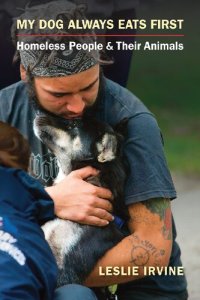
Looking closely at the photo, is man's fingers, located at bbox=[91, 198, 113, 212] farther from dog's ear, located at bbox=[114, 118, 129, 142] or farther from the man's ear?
the man's ear

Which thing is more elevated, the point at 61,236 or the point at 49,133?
the point at 49,133

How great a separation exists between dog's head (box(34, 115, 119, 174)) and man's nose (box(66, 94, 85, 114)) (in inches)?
1.6

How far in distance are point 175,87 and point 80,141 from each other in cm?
45

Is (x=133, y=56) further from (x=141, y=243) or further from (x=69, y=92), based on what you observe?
(x=141, y=243)

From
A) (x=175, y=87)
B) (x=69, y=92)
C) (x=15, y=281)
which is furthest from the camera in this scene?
(x=175, y=87)

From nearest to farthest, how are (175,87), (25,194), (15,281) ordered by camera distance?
(15,281)
(25,194)
(175,87)

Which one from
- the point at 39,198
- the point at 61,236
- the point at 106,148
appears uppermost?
the point at 106,148

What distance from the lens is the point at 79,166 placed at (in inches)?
123

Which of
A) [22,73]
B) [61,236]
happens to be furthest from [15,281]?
[22,73]

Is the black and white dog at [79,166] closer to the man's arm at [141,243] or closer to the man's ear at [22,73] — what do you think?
the man's arm at [141,243]

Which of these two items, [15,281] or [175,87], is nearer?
[15,281]

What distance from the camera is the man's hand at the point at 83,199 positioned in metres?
3.10

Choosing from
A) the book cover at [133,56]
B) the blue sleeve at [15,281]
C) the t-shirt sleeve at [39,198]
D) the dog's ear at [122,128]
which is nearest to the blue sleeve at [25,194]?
the t-shirt sleeve at [39,198]

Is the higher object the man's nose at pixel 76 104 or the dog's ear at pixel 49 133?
the man's nose at pixel 76 104
